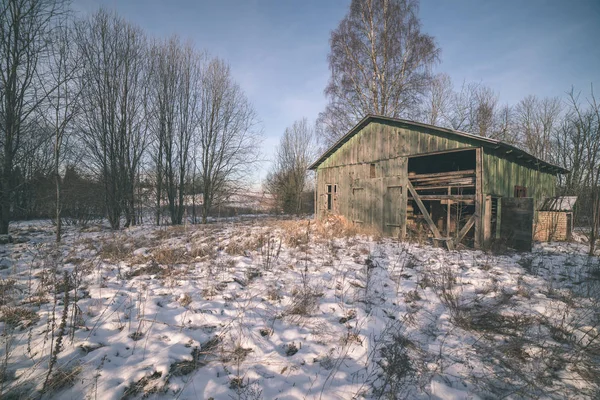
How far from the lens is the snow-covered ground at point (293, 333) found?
2074 mm

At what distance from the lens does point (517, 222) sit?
24.9ft

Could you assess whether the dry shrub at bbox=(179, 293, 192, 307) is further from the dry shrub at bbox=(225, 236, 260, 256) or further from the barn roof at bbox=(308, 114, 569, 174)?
the barn roof at bbox=(308, 114, 569, 174)

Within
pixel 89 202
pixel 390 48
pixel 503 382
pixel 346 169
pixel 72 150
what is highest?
pixel 390 48

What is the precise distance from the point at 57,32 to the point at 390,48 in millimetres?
15429

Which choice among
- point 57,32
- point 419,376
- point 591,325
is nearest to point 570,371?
point 591,325

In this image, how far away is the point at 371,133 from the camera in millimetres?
10719

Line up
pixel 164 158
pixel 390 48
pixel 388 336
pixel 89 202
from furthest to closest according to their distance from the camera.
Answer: pixel 164 158, pixel 390 48, pixel 89 202, pixel 388 336

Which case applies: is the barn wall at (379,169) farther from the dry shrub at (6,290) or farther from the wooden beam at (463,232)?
the dry shrub at (6,290)

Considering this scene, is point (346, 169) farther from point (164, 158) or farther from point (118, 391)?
point (164, 158)

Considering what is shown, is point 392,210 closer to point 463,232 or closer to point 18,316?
point 463,232

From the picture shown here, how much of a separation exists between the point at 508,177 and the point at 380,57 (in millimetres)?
9918

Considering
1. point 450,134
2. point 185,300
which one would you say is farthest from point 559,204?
point 185,300

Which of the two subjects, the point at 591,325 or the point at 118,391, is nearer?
the point at 118,391

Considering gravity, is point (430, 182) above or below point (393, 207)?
above
